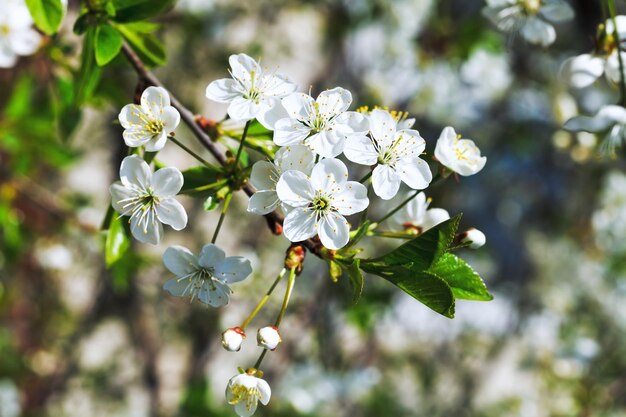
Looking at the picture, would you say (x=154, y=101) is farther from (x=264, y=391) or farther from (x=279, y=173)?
(x=264, y=391)

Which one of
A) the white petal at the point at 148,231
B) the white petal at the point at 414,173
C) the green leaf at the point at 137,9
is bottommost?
the white petal at the point at 148,231

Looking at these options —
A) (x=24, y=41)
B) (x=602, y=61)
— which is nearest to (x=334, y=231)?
(x=602, y=61)

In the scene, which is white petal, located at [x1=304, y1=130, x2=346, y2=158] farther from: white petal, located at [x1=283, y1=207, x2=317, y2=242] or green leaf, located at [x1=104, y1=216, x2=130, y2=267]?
green leaf, located at [x1=104, y1=216, x2=130, y2=267]

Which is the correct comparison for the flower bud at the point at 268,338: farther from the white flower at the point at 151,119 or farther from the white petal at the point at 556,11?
the white petal at the point at 556,11

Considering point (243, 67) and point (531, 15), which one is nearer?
point (243, 67)

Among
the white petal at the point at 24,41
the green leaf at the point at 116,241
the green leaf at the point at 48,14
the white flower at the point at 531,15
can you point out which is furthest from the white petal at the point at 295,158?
the white petal at the point at 24,41

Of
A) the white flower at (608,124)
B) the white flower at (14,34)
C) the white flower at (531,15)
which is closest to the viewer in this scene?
the white flower at (608,124)

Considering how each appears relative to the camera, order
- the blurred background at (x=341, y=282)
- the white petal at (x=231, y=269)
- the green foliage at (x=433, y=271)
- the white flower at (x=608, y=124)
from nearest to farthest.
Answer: the green foliage at (x=433, y=271)
the white petal at (x=231, y=269)
the white flower at (x=608, y=124)
the blurred background at (x=341, y=282)
